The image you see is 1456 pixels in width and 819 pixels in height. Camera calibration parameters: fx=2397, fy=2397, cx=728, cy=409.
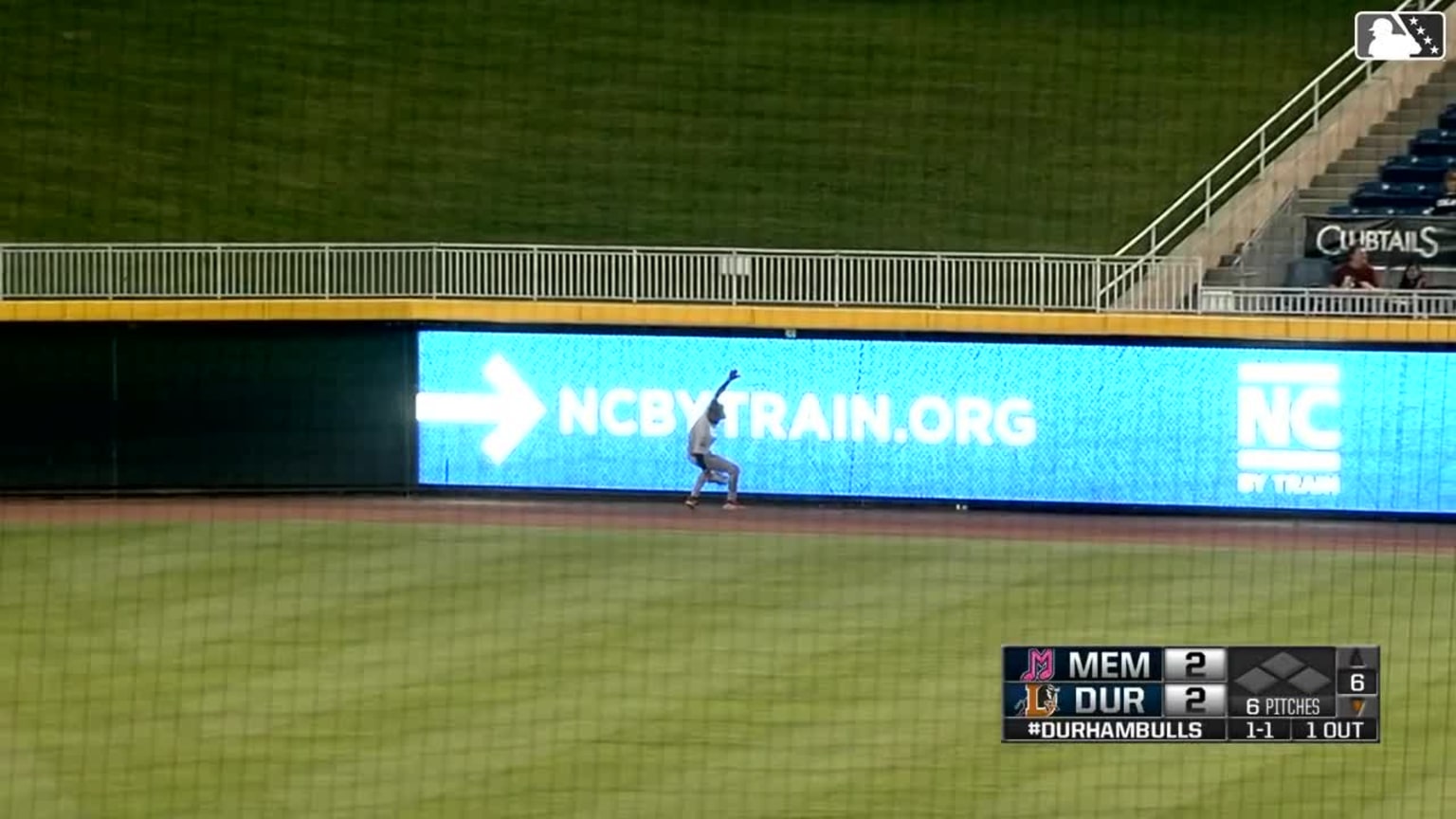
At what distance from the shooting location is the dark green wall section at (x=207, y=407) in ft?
58.1

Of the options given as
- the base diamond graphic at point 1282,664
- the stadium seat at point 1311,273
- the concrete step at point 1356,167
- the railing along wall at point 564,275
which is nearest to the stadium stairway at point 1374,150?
the concrete step at point 1356,167

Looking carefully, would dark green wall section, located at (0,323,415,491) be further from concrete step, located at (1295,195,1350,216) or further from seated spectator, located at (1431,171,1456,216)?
seated spectator, located at (1431,171,1456,216)

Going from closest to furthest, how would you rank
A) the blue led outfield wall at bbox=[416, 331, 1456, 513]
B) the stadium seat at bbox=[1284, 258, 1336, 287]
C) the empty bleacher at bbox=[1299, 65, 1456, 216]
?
the blue led outfield wall at bbox=[416, 331, 1456, 513] → the stadium seat at bbox=[1284, 258, 1336, 287] → the empty bleacher at bbox=[1299, 65, 1456, 216]

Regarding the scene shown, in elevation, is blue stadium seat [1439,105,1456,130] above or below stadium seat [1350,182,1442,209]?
above

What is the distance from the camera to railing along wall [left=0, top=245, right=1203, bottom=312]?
17.6 metres

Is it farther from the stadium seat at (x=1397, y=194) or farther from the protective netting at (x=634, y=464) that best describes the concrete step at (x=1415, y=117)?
the protective netting at (x=634, y=464)

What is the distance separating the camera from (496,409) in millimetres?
17828

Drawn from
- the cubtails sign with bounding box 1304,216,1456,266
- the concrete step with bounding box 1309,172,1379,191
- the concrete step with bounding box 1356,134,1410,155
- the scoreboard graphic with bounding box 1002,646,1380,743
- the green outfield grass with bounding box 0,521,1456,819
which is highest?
the concrete step with bounding box 1356,134,1410,155

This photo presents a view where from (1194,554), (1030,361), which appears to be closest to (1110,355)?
(1030,361)

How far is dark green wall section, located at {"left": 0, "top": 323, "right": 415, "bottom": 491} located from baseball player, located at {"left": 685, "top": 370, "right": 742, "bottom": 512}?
217 cm

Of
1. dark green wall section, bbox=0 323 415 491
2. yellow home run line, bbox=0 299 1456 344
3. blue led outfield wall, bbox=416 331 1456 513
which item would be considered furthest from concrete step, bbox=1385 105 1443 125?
dark green wall section, bbox=0 323 415 491

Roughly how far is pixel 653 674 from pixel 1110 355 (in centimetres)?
665

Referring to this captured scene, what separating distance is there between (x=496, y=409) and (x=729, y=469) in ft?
6.03

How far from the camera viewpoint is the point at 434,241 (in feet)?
63.7
